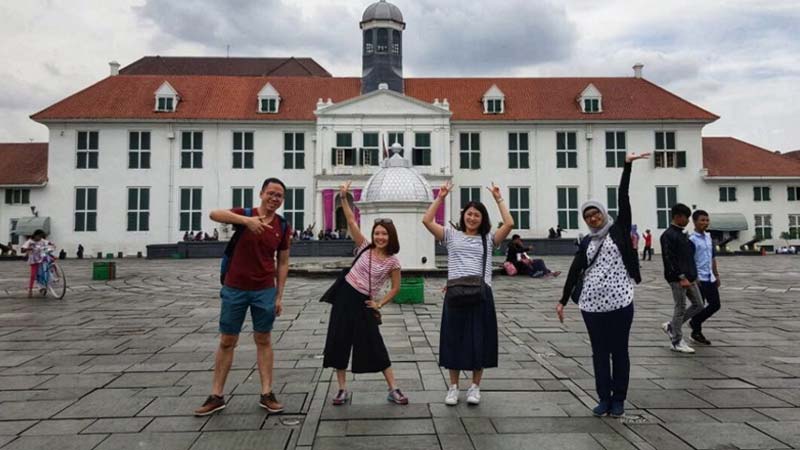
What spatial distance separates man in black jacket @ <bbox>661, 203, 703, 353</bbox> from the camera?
6.96 meters

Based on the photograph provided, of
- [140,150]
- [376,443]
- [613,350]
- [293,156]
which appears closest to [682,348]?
[613,350]

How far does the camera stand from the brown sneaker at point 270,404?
4.66 m

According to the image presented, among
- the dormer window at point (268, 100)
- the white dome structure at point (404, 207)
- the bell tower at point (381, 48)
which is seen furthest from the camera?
the bell tower at point (381, 48)

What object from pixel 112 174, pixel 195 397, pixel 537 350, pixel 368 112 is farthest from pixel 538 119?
pixel 195 397

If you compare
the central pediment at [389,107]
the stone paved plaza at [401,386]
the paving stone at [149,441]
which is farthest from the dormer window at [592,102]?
the paving stone at [149,441]

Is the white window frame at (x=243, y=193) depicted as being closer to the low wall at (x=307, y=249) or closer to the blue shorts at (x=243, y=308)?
the low wall at (x=307, y=249)

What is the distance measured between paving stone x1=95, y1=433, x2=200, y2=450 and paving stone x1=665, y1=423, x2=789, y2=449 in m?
3.59

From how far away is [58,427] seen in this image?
4.33m

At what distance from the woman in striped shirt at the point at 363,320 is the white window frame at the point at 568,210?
3630 cm

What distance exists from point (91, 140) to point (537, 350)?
3899 cm

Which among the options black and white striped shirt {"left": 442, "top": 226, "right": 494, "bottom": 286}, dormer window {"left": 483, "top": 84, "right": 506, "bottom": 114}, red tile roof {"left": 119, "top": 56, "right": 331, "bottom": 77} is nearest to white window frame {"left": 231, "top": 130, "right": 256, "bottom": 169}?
dormer window {"left": 483, "top": 84, "right": 506, "bottom": 114}

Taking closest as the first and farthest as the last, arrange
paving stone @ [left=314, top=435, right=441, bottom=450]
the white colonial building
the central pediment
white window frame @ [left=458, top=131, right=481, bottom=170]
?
1. paving stone @ [left=314, top=435, right=441, bottom=450]
2. the white colonial building
3. the central pediment
4. white window frame @ [left=458, top=131, right=481, bottom=170]

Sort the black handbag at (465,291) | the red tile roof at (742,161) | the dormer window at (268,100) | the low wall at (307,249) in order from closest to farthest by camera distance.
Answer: the black handbag at (465,291) → the low wall at (307,249) → the red tile roof at (742,161) → the dormer window at (268,100)

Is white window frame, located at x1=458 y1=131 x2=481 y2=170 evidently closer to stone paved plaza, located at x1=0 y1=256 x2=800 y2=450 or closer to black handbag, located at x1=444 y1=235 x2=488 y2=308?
stone paved plaza, located at x1=0 y1=256 x2=800 y2=450
